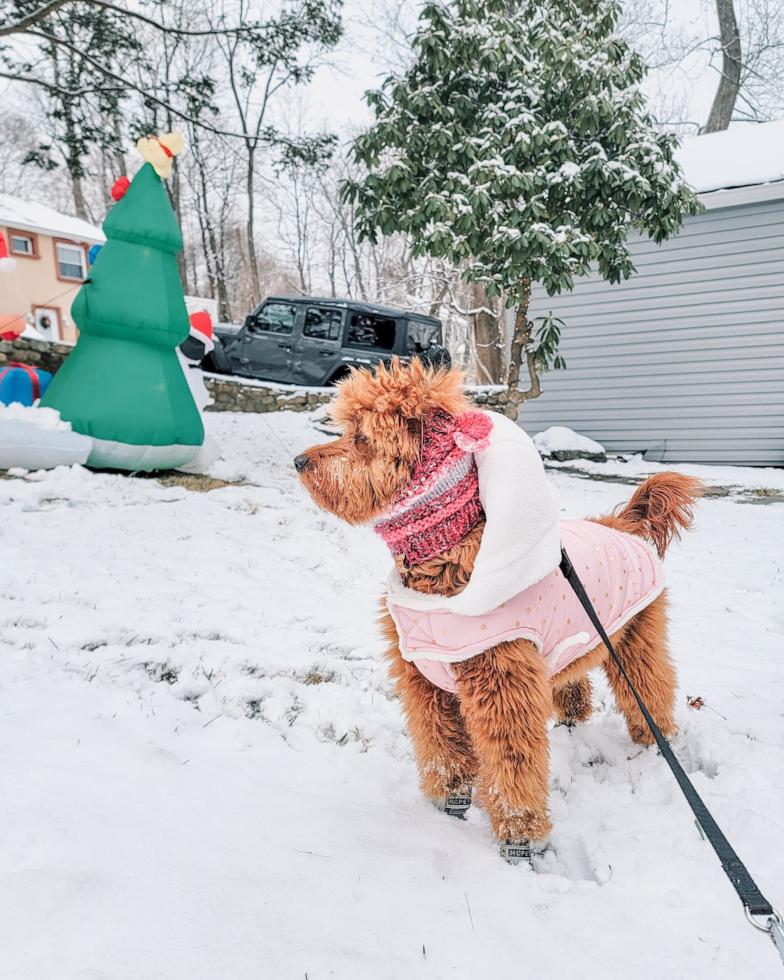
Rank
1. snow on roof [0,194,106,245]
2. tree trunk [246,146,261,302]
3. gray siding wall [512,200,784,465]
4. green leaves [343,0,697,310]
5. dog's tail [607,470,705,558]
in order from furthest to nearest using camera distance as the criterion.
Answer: tree trunk [246,146,261,302]
snow on roof [0,194,106,245]
gray siding wall [512,200,784,465]
green leaves [343,0,697,310]
dog's tail [607,470,705,558]

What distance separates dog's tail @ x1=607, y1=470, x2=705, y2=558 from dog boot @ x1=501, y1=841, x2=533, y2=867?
3.91ft

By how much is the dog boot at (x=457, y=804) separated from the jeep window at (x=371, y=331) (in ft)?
34.5

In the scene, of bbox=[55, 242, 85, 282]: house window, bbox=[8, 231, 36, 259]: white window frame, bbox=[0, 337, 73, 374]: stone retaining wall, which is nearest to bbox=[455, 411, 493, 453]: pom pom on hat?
bbox=[0, 337, 73, 374]: stone retaining wall

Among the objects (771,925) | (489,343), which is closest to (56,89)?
(771,925)

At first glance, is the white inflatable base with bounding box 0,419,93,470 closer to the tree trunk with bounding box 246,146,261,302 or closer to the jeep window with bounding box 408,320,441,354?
the jeep window with bounding box 408,320,441,354

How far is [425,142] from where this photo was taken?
6.93m

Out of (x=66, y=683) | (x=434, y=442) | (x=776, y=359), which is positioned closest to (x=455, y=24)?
(x=776, y=359)

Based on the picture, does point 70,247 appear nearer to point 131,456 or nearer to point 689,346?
point 131,456

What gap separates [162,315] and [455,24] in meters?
4.70

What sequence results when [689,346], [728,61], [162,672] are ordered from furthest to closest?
[728,61], [689,346], [162,672]

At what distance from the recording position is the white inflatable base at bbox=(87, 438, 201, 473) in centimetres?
592

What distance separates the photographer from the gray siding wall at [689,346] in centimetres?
894

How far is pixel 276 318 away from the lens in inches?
475

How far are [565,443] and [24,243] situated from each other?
68.2 ft
